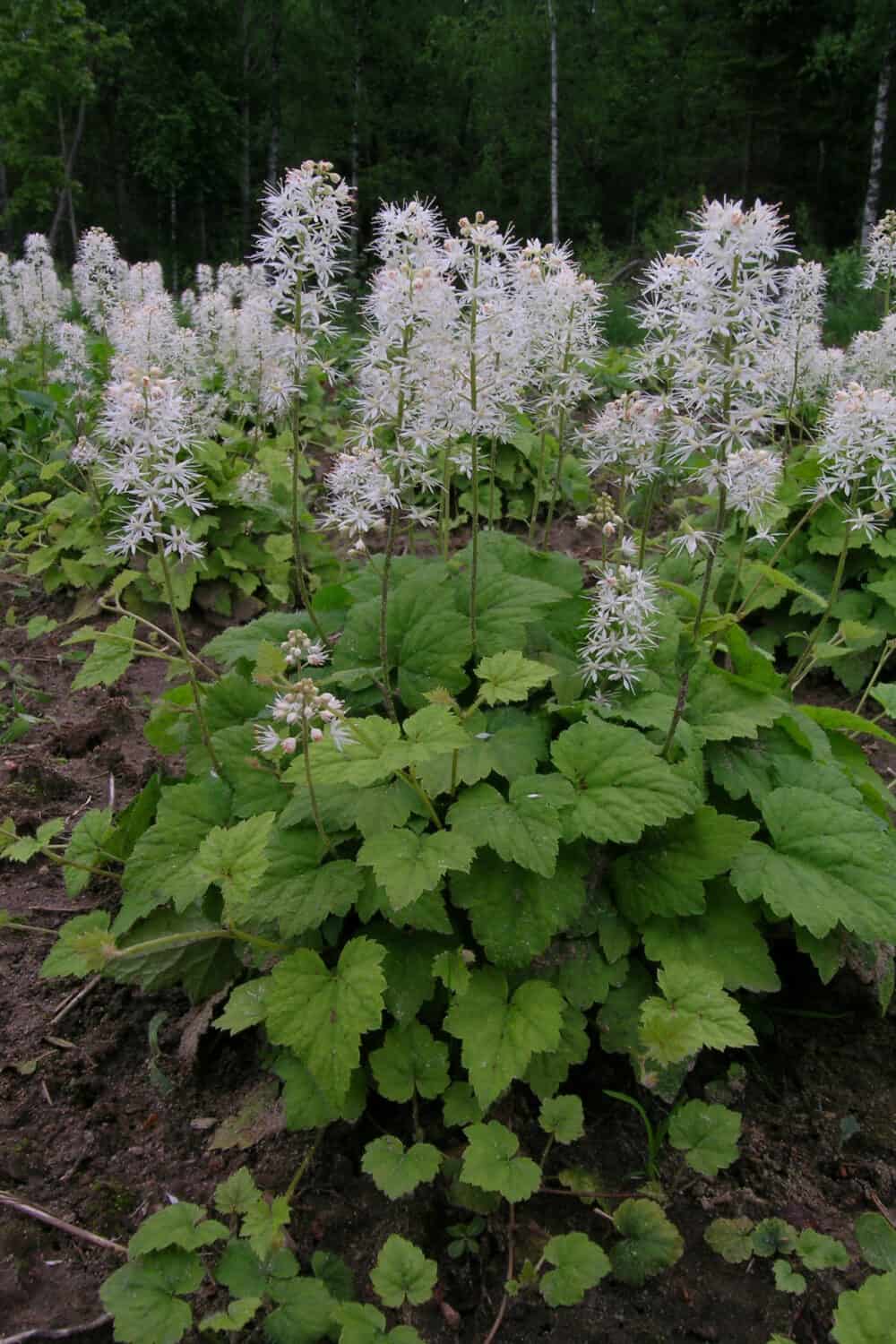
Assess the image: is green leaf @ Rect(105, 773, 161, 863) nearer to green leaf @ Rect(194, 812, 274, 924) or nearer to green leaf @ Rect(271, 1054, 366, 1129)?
green leaf @ Rect(194, 812, 274, 924)

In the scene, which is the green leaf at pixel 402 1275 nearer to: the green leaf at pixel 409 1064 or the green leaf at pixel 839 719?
the green leaf at pixel 409 1064

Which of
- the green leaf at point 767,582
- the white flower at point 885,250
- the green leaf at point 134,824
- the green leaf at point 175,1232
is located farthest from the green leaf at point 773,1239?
the white flower at point 885,250

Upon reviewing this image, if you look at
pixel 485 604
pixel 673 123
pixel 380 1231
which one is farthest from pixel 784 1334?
pixel 673 123

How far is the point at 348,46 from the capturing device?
29297mm

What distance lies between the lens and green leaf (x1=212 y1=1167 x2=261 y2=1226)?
6.64ft

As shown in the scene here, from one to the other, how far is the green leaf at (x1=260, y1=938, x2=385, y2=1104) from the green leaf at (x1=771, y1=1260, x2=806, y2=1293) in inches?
42.7

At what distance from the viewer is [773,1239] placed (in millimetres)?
2096

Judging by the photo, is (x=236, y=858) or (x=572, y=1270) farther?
(x=236, y=858)

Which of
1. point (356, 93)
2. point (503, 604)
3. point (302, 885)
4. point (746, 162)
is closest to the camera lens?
point (302, 885)

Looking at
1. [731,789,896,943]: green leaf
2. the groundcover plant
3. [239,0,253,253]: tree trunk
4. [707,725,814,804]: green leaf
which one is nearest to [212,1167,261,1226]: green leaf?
the groundcover plant

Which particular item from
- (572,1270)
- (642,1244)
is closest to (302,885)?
(572,1270)

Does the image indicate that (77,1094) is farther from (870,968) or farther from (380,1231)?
(870,968)

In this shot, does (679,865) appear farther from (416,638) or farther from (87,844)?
(87,844)

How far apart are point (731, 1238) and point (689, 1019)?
61 cm
